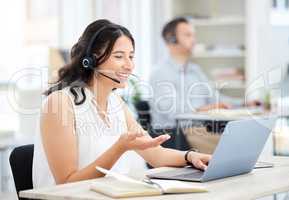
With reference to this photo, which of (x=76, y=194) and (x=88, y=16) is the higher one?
(x=88, y=16)

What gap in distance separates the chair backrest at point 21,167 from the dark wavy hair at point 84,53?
0.85 ft

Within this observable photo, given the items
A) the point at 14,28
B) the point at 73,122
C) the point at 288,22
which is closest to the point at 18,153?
the point at 73,122

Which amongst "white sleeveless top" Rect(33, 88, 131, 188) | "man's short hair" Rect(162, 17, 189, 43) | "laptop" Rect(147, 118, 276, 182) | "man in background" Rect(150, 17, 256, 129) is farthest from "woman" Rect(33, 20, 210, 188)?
"man's short hair" Rect(162, 17, 189, 43)

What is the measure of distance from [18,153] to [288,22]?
3.96 m

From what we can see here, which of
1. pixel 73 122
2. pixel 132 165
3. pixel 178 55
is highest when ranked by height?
pixel 178 55

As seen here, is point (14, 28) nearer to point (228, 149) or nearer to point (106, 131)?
point (106, 131)

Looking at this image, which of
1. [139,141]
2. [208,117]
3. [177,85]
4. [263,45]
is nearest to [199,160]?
[139,141]

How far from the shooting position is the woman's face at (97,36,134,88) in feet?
8.50

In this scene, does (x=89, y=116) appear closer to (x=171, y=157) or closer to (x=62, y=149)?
(x=62, y=149)

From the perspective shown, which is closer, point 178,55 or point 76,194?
point 76,194

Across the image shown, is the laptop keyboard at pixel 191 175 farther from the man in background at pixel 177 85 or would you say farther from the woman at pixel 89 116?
the man in background at pixel 177 85

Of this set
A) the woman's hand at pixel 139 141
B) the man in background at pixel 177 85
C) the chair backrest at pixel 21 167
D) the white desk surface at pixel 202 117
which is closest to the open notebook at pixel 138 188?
the woman's hand at pixel 139 141

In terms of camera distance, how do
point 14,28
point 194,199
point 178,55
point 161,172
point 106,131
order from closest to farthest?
point 194,199 < point 161,172 < point 106,131 < point 178,55 < point 14,28

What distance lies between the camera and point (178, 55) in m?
5.02
